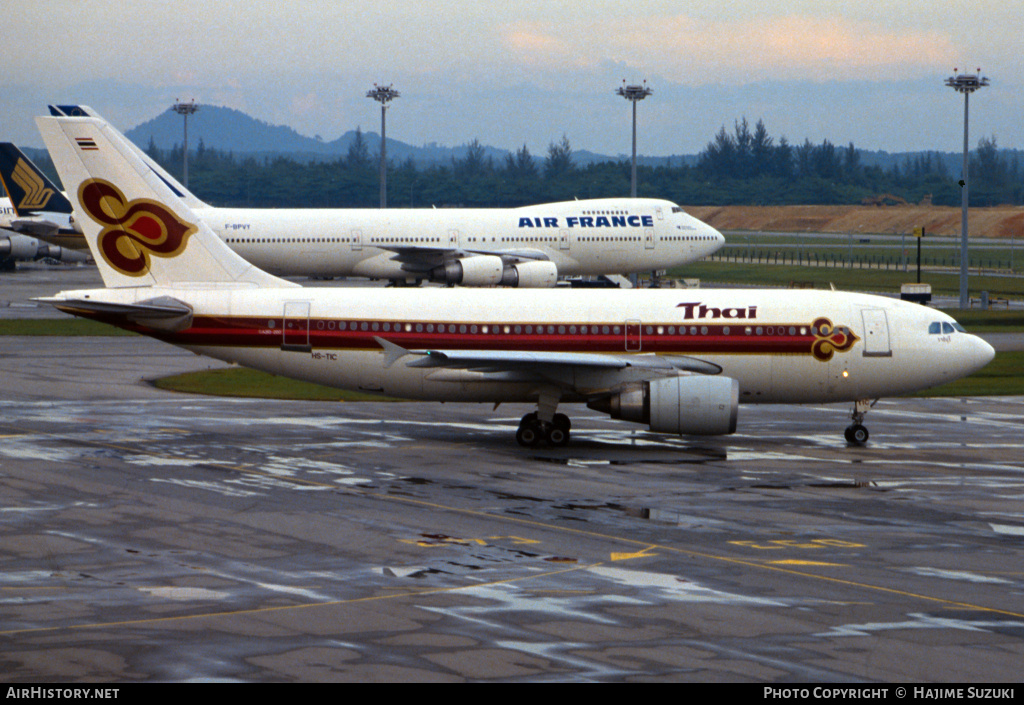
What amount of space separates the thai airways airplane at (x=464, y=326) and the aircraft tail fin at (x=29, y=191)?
55.7 meters

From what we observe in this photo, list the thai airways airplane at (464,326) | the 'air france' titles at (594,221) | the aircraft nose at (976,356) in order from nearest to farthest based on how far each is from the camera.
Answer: the thai airways airplane at (464,326), the aircraft nose at (976,356), the 'air france' titles at (594,221)

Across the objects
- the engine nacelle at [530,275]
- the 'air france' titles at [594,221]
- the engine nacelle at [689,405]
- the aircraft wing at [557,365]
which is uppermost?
the 'air france' titles at [594,221]

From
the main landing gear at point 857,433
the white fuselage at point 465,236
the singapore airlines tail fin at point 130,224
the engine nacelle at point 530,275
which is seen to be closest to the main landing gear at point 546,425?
the singapore airlines tail fin at point 130,224

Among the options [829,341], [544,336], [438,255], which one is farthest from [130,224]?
[438,255]

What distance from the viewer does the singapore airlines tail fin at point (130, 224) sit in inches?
1416

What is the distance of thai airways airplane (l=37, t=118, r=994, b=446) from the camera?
116 feet

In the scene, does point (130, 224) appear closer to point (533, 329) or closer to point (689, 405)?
point (533, 329)

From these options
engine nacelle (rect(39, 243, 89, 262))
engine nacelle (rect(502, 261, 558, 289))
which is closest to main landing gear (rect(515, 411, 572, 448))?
engine nacelle (rect(502, 261, 558, 289))

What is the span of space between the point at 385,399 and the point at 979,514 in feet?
77.2

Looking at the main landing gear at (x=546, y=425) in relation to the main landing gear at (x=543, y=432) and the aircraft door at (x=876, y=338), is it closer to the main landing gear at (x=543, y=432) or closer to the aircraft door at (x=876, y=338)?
the main landing gear at (x=543, y=432)

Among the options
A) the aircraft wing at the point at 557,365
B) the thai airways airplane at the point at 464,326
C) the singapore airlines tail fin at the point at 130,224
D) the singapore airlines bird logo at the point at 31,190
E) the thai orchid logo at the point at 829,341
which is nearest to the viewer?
the aircraft wing at the point at 557,365

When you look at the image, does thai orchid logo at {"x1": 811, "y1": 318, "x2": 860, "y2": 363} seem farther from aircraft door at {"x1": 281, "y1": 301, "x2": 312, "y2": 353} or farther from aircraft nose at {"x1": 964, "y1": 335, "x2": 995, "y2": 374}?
aircraft door at {"x1": 281, "y1": 301, "x2": 312, "y2": 353}

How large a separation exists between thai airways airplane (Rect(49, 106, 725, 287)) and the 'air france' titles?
6 cm

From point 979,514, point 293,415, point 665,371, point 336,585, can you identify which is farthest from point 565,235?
point 336,585
